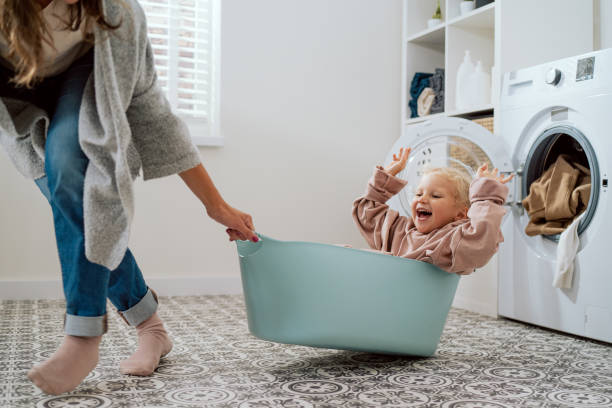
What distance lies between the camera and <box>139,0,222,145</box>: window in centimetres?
269

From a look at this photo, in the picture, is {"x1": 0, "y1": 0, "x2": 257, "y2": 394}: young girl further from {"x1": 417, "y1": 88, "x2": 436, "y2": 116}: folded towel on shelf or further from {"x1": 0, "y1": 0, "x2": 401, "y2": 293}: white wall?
{"x1": 417, "y1": 88, "x2": 436, "y2": 116}: folded towel on shelf

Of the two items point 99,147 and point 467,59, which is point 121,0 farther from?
point 467,59

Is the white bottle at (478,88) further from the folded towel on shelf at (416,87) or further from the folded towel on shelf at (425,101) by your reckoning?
the folded towel on shelf at (416,87)

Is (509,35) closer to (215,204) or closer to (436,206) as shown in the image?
(436,206)

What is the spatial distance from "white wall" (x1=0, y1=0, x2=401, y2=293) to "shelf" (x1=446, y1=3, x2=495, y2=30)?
50 cm

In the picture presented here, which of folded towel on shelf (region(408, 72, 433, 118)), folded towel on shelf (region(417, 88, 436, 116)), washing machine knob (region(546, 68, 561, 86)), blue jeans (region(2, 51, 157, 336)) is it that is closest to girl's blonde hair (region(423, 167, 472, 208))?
washing machine knob (region(546, 68, 561, 86))

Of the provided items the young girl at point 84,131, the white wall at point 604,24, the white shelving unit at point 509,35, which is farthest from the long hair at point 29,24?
the white wall at point 604,24

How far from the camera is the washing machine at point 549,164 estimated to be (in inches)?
68.4

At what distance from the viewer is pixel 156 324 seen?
4.45 ft

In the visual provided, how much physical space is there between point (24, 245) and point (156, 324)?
1275 millimetres

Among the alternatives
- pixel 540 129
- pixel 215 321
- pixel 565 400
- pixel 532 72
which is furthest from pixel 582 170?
pixel 215 321

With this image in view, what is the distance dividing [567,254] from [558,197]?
183 mm

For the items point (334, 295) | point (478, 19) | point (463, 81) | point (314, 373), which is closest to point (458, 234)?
point (334, 295)

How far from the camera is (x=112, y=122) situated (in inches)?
38.8
